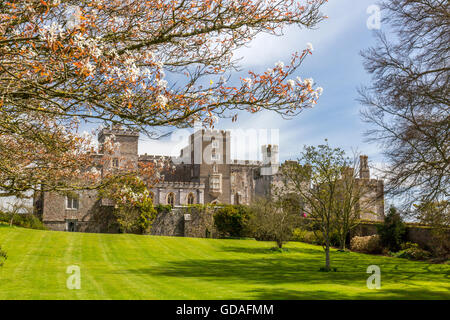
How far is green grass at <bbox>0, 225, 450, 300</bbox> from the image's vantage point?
34.6 ft

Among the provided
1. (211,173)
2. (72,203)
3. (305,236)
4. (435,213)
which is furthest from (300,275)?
(211,173)

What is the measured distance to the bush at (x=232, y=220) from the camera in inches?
1221

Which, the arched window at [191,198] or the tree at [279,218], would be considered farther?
the arched window at [191,198]

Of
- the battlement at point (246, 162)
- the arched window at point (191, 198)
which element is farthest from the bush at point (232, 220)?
the battlement at point (246, 162)

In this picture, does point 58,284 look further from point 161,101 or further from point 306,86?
point 306,86

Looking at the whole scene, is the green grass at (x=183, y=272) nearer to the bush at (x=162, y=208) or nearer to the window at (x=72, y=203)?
the bush at (x=162, y=208)

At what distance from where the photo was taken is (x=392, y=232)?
25.8 metres

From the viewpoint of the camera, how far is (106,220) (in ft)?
112

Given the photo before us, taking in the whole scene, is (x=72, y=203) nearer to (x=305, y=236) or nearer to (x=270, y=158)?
(x=305, y=236)

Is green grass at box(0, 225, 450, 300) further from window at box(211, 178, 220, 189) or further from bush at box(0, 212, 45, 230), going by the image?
window at box(211, 178, 220, 189)

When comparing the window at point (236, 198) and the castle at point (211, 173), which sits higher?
the castle at point (211, 173)

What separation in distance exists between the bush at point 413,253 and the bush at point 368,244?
235cm
